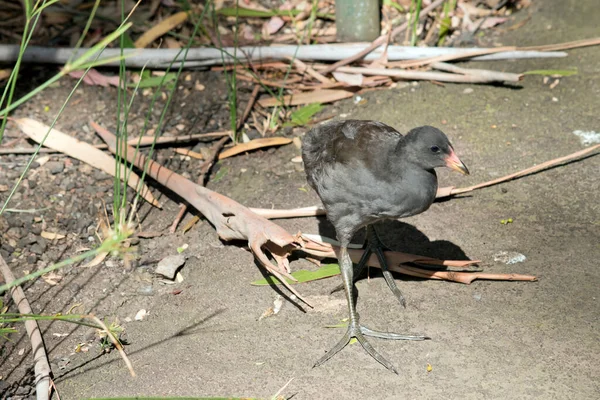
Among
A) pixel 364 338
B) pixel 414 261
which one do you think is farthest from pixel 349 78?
pixel 364 338

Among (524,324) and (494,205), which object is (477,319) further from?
(494,205)

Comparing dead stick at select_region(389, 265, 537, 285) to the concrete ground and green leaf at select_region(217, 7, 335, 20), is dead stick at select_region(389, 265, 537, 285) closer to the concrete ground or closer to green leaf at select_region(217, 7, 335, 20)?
the concrete ground

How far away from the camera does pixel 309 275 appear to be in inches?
161

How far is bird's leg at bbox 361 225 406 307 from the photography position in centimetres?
386

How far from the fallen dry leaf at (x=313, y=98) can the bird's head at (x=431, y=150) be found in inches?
74.6

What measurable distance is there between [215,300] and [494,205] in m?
1.78

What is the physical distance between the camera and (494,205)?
437cm

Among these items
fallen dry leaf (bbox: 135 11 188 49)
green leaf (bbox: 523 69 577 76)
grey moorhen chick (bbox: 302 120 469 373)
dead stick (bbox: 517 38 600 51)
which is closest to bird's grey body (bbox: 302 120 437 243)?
grey moorhen chick (bbox: 302 120 469 373)

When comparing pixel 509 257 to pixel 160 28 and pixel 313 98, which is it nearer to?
pixel 313 98

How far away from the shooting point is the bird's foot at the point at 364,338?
3436 mm

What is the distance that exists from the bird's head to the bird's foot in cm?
85

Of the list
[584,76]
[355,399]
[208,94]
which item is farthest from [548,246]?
[208,94]

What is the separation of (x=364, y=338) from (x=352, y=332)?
0.07 metres

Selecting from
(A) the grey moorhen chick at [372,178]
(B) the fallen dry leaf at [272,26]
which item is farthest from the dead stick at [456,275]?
(B) the fallen dry leaf at [272,26]
